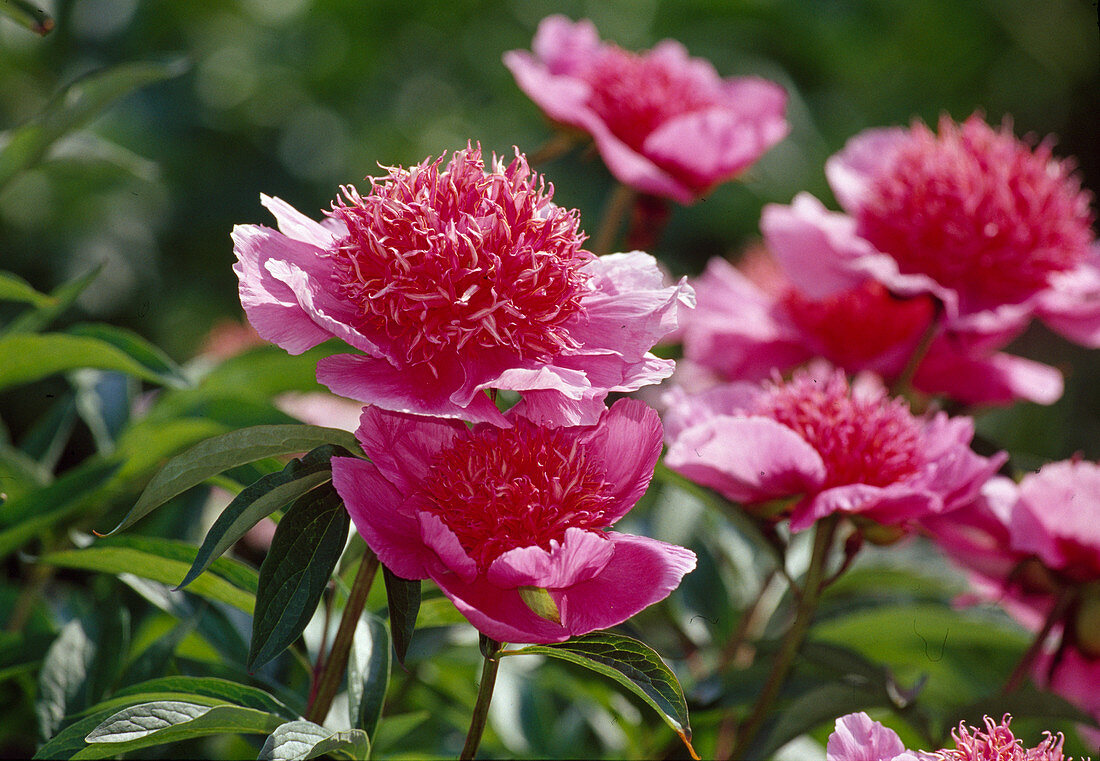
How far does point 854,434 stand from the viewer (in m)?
0.46

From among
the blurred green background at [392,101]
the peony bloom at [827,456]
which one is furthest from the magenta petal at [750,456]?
the blurred green background at [392,101]

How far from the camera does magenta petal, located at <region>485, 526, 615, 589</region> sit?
32 centimetres

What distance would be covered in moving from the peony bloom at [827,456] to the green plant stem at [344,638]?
0.46 ft

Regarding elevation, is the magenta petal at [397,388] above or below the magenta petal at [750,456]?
above

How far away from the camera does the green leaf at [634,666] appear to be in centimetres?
33

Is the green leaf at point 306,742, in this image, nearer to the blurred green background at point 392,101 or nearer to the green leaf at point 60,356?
the green leaf at point 60,356

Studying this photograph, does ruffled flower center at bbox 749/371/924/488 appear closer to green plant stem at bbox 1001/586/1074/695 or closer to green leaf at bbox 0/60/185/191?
A: green plant stem at bbox 1001/586/1074/695

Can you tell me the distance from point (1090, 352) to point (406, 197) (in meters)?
1.87

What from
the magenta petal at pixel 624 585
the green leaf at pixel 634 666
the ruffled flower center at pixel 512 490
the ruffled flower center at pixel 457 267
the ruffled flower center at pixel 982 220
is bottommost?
the green leaf at pixel 634 666

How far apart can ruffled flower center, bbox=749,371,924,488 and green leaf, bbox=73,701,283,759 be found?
247 mm

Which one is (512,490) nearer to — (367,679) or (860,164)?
(367,679)

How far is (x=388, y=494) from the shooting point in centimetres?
35

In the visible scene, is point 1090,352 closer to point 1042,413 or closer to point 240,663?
point 1042,413

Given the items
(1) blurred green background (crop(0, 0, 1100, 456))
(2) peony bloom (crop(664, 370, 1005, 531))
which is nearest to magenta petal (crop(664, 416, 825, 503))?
(2) peony bloom (crop(664, 370, 1005, 531))
